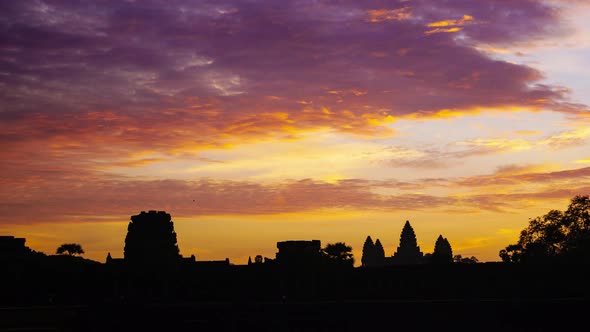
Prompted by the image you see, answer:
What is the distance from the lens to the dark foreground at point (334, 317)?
3416 centimetres

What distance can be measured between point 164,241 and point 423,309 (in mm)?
42616

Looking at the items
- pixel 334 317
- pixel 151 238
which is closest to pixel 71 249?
pixel 151 238

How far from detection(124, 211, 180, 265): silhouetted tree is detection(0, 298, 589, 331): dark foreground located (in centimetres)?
3363

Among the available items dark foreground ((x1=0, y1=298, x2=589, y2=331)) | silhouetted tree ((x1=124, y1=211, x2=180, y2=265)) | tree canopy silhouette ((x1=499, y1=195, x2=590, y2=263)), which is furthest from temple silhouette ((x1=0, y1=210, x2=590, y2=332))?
tree canopy silhouette ((x1=499, y1=195, x2=590, y2=263))

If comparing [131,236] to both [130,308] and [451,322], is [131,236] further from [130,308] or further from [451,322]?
[451,322]

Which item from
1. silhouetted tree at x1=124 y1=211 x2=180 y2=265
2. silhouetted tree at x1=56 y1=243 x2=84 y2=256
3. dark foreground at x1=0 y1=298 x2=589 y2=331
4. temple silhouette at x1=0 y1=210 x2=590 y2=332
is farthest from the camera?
silhouetted tree at x1=56 y1=243 x2=84 y2=256

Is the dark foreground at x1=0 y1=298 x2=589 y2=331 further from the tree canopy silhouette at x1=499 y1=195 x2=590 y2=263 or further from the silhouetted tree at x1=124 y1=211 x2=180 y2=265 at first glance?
the tree canopy silhouette at x1=499 y1=195 x2=590 y2=263

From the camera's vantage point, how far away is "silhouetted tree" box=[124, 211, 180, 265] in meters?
72.5

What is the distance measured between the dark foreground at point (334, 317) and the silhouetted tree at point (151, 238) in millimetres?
33625

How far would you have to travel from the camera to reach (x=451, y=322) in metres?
34.9

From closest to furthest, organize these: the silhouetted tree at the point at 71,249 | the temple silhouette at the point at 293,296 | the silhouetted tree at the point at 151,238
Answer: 1. the temple silhouette at the point at 293,296
2. the silhouetted tree at the point at 151,238
3. the silhouetted tree at the point at 71,249

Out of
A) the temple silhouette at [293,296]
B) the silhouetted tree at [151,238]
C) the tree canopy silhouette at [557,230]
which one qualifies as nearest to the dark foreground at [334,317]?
the temple silhouette at [293,296]

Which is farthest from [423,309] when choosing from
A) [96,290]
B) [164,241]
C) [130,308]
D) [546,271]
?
[164,241]

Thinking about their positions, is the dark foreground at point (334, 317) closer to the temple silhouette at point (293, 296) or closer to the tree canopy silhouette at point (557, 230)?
the temple silhouette at point (293, 296)
